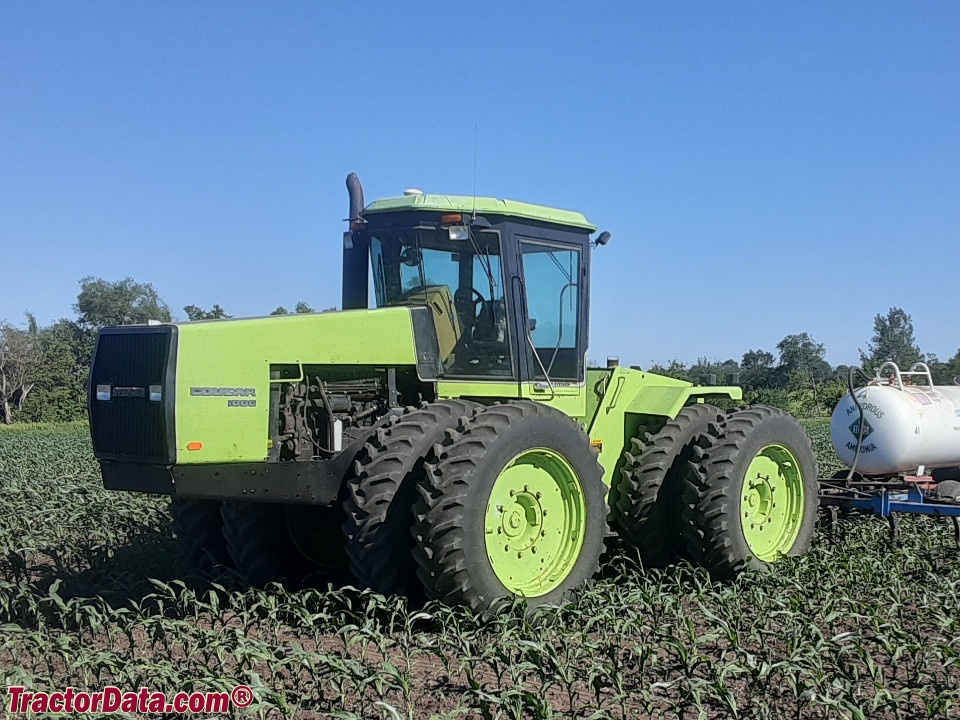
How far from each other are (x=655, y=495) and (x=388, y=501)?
8.40ft

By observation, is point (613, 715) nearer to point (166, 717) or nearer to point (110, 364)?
point (166, 717)

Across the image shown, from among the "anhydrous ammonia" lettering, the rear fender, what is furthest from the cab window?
the "anhydrous ammonia" lettering

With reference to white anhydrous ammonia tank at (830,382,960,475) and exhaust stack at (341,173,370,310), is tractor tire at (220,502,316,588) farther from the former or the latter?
white anhydrous ammonia tank at (830,382,960,475)

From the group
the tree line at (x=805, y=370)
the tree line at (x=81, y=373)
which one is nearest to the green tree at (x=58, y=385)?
the tree line at (x=81, y=373)

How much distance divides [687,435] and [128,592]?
4.34 metres

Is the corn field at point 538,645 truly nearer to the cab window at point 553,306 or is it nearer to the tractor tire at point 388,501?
the tractor tire at point 388,501

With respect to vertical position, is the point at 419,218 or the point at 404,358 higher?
the point at 419,218

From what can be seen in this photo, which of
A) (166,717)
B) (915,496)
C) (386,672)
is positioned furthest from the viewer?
(915,496)

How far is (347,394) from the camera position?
630 cm

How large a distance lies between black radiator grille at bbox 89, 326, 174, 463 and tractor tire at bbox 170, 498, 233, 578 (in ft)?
3.74

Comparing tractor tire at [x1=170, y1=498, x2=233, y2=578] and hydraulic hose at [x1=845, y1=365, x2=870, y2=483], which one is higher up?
hydraulic hose at [x1=845, y1=365, x2=870, y2=483]

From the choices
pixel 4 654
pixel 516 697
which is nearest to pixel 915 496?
pixel 516 697

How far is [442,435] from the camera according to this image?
5.76m

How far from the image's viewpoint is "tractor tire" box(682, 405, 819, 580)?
22.8ft
